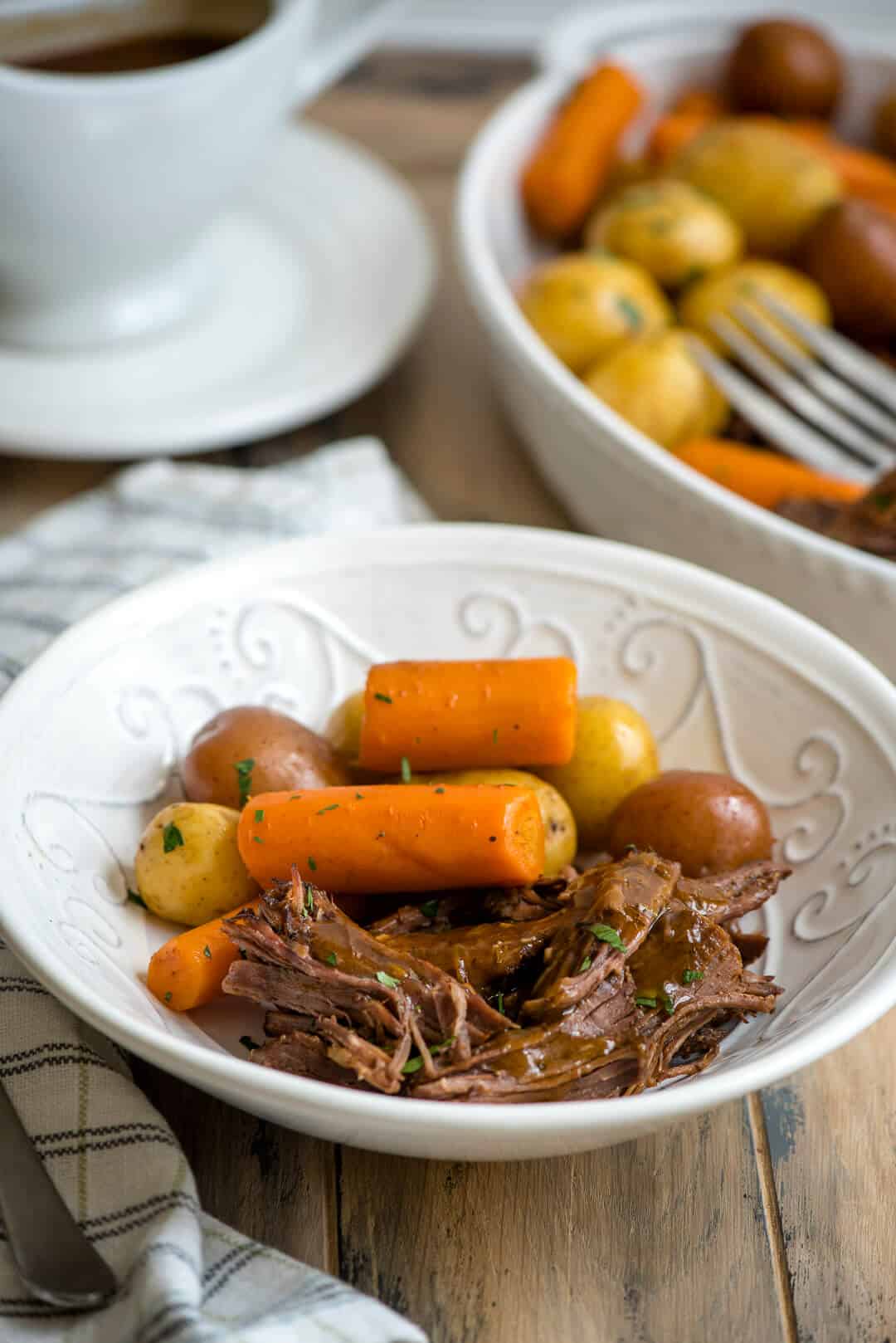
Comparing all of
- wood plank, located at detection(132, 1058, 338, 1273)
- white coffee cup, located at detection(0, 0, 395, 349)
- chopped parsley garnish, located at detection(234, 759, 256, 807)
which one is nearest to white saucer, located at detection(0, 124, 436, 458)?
white coffee cup, located at detection(0, 0, 395, 349)

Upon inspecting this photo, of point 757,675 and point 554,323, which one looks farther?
point 554,323

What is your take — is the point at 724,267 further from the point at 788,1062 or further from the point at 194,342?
the point at 788,1062

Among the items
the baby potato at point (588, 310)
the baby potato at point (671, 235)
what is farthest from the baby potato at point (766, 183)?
the baby potato at point (588, 310)

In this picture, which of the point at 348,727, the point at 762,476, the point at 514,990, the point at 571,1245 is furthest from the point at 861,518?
the point at 571,1245

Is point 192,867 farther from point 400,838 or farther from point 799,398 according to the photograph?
point 799,398

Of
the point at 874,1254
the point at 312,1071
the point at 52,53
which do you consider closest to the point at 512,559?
the point at 312,1071

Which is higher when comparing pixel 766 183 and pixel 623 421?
pixel 766 183
